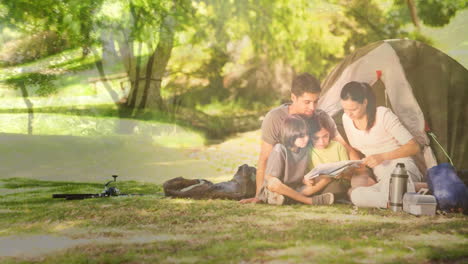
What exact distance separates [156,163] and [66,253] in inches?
92.6

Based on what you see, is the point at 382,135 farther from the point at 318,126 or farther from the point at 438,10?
the point at 438,10

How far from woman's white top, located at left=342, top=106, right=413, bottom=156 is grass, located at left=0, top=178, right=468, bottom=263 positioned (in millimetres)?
597

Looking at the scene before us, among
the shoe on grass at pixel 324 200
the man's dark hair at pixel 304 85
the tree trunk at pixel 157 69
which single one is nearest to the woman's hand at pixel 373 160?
the shoe on grass at pixel 324 200

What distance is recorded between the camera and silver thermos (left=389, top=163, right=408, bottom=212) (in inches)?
155

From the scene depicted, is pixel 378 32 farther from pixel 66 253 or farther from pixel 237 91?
pixel 66 253

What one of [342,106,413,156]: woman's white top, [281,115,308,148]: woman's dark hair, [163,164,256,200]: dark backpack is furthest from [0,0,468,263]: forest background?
[342,106,413,156]: woman's white top

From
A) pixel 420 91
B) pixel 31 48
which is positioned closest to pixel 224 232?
pixel 420 91

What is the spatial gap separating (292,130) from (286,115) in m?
0.16

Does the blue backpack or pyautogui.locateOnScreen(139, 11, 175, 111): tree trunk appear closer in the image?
the blue backpack

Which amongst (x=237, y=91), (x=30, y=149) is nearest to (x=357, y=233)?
(x=237, y=91)

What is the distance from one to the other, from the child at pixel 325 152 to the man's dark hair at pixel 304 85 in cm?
33

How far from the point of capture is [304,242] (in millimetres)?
3072

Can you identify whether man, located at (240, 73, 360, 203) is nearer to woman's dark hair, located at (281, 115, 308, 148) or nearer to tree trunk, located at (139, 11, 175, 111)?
woman's dark hair, located at (281, 115, 308, 148)

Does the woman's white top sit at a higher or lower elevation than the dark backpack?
higher
